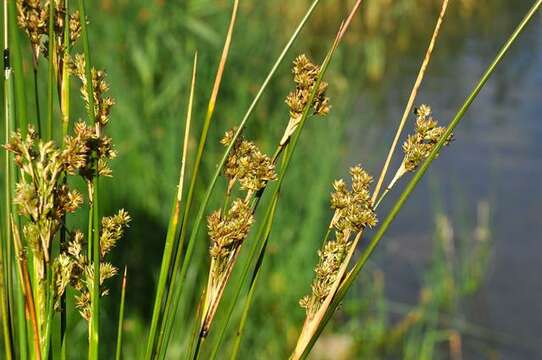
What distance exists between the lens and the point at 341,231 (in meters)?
0.86

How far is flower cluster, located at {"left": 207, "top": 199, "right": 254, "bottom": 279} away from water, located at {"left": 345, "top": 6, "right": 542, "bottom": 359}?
3197 mm

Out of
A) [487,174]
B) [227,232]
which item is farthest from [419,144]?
[487,174]

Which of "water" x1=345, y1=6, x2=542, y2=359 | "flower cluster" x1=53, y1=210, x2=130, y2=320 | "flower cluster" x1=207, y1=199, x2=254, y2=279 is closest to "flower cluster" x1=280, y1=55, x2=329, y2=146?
"flower cluster" x1=207, y1=199, x2=254, y2=279

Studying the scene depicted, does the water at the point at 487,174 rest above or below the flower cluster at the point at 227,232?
above

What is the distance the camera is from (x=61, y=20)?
0.85 m

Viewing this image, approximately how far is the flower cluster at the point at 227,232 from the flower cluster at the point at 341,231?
0.29 ft

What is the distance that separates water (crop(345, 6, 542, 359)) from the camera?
4160mm

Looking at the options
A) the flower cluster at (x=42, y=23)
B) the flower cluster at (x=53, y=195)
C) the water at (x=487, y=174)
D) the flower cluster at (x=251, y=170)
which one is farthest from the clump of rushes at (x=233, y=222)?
the water at (x=487, y=174)

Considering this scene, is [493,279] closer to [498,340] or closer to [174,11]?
[498,340]

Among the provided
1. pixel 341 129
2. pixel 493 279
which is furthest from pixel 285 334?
pixel 493 279

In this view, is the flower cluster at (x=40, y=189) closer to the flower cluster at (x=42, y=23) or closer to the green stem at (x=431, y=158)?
the flower cluster at (x=42, y=23)

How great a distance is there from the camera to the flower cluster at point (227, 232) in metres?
0.81

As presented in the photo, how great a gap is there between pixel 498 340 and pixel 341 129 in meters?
1.28

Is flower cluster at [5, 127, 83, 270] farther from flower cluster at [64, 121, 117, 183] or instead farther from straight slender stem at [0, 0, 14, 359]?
straight slender stem at [0, 0, 14, 359]
